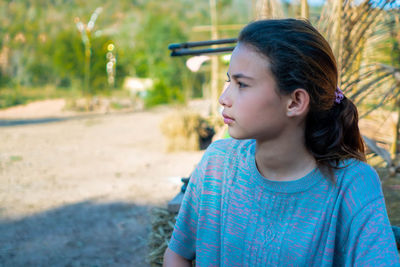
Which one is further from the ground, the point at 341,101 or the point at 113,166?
the point at 341,101

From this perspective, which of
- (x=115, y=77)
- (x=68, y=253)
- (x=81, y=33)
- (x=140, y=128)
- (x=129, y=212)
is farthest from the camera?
(x=115, y=77)

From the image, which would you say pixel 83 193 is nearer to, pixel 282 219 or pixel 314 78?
pixel 282 219

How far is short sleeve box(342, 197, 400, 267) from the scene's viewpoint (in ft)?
3.07

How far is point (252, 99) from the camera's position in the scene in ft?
3.33

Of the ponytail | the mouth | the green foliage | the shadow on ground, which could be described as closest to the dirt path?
the shadow on ground

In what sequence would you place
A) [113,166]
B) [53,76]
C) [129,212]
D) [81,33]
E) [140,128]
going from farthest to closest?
[53,76] < [81,33] < [140,128] < [113,166] < [129,212]

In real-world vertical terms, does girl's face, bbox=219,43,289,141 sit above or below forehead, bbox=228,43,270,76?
below

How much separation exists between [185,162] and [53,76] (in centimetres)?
1720

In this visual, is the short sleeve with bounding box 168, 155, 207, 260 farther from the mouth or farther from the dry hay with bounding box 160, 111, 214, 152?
the dry hay with bounding box 160, 111, 214, 152

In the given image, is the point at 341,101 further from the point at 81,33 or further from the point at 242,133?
the point at 81,33

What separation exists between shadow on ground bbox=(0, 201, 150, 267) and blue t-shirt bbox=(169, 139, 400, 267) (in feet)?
6.92

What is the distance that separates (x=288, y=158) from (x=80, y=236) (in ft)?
9.46

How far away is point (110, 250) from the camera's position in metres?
3.27

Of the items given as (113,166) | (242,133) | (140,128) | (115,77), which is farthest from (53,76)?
(242,133)
